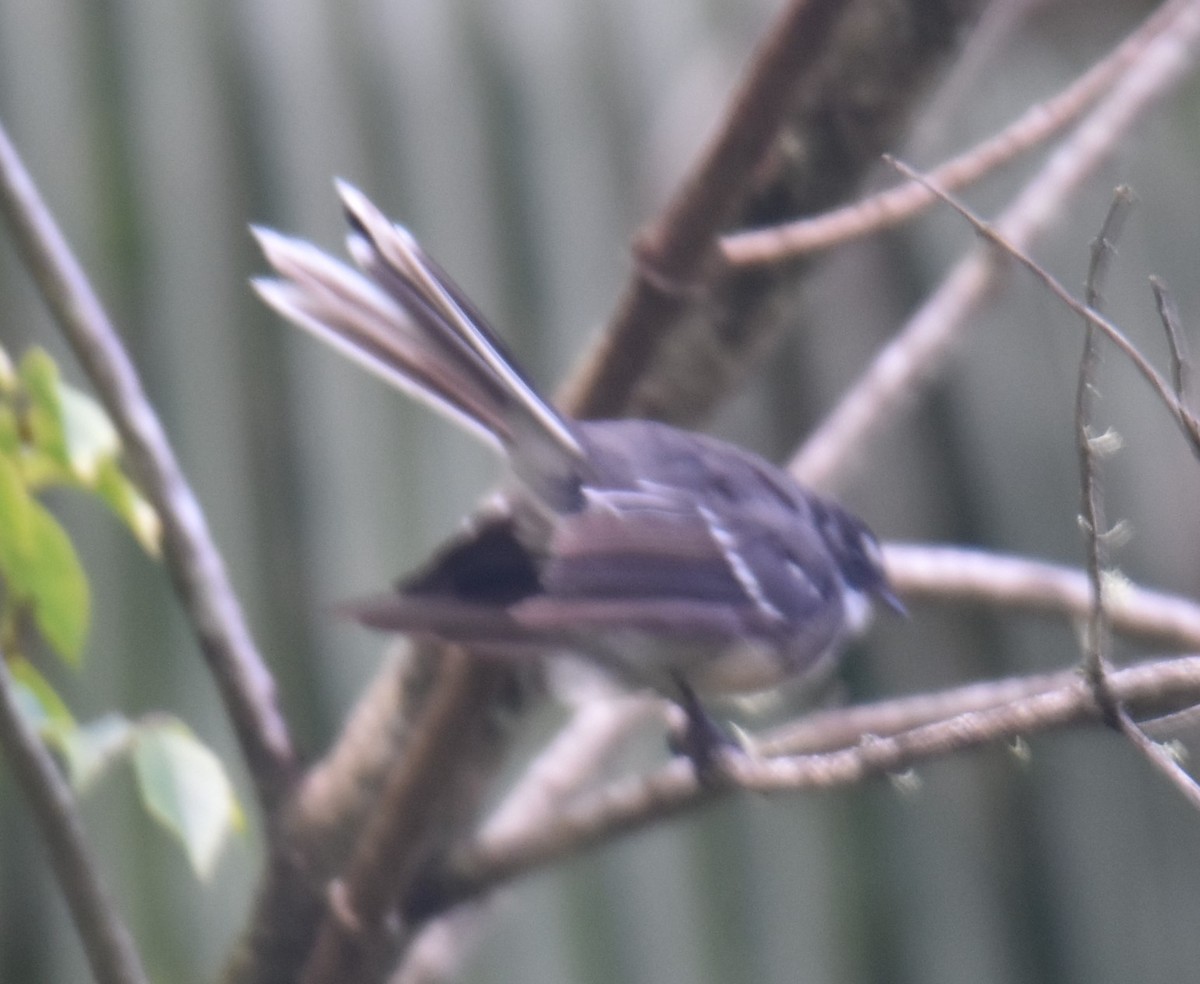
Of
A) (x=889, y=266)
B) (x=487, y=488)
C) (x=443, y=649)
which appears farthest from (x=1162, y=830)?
(x=443, y=649)

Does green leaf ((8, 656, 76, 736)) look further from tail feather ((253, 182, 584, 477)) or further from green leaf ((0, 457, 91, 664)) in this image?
tail feather ((253, 182, 584, 477))

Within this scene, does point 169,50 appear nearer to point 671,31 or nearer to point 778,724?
point 671,31

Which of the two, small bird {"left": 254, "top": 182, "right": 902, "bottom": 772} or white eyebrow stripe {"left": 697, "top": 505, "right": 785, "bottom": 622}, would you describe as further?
white eyebrow stripe {"left": 697, "top": 505, "right": 785, "bottom": 622}

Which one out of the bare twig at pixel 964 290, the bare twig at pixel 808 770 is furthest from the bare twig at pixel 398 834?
the bare twig at pixel 964 290

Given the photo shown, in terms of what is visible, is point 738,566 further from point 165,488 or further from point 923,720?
A: point 165,488

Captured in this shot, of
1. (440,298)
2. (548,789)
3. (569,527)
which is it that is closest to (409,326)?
(440,298)

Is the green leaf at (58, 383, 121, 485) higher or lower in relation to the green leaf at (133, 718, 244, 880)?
higher

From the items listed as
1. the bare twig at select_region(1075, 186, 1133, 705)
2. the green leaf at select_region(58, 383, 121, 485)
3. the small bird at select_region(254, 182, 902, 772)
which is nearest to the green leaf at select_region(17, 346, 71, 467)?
the green leaf at select_region(58, 383, 121, 485)
